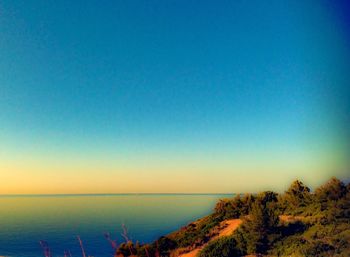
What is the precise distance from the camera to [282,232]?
12.9 metres

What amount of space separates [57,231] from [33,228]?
6770 millimetres

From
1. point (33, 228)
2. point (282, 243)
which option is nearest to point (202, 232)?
point (282, 243)

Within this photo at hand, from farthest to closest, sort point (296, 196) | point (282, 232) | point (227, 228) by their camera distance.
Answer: point (296, 196) → point (227, 228) → point (282, 232)

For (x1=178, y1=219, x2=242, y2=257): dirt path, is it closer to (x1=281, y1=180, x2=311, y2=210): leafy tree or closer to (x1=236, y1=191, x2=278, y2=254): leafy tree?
(x1=236, y1=191, x2=278, y2=254): leafy tree

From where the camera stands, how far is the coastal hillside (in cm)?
1054

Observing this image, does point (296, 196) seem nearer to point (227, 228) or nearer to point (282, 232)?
point (227, 228)

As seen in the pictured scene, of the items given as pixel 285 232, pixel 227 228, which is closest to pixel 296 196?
pixel 227 228

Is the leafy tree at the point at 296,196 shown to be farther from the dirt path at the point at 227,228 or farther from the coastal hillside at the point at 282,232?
the dirt path at the point at 227,228

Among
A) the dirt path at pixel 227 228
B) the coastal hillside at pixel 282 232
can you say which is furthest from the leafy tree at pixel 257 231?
the dirt path at pixel 227 228

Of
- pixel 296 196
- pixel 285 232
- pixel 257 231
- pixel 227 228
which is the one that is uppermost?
pixel 296 196

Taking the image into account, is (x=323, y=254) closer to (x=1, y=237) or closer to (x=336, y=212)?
(x=336, y=212)

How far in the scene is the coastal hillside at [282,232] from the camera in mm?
10544

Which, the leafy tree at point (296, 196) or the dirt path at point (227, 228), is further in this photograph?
the leafy tree at point (296, 196)

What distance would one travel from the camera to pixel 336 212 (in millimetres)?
13117
